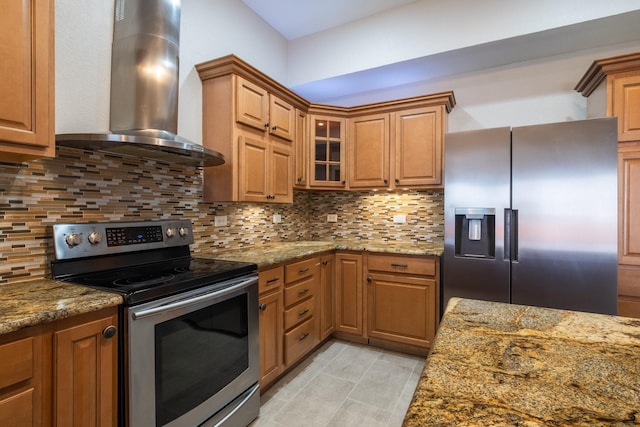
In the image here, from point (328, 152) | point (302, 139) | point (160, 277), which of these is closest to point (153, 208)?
point (160, 277)

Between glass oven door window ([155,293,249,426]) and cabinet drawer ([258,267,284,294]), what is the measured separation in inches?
9.3

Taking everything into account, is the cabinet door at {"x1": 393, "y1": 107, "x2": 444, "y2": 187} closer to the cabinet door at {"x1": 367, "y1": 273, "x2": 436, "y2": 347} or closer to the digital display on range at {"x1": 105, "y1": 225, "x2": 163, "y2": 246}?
the cabinet door at {"x1": 367, "y1": 273, "x2": 436, "y2": 347}

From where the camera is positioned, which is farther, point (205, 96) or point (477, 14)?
point (477, 14)

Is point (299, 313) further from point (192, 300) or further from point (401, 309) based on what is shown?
point (192, 300)

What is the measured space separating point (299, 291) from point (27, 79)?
192 cm

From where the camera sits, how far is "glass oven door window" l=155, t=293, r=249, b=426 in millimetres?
1402

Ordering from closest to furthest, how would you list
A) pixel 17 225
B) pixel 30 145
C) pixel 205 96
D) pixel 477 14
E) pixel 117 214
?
pixel 30 145 < pixel 17 225 < pixel 117 214 < pixel 205 96 < pixel 477 14

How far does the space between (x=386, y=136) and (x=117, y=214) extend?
2289 millimetres

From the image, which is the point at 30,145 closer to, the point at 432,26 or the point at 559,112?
the point at 432,26

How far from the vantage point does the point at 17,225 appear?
4.89 feet

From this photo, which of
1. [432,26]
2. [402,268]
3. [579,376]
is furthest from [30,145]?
[432,26]

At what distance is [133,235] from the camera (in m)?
1.85

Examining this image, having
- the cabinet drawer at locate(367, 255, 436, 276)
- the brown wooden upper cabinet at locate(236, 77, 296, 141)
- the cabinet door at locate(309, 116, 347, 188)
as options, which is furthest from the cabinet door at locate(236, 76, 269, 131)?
the cabinet drawer at locate(367, 255, 436, 276)

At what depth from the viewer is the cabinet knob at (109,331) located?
123cm
